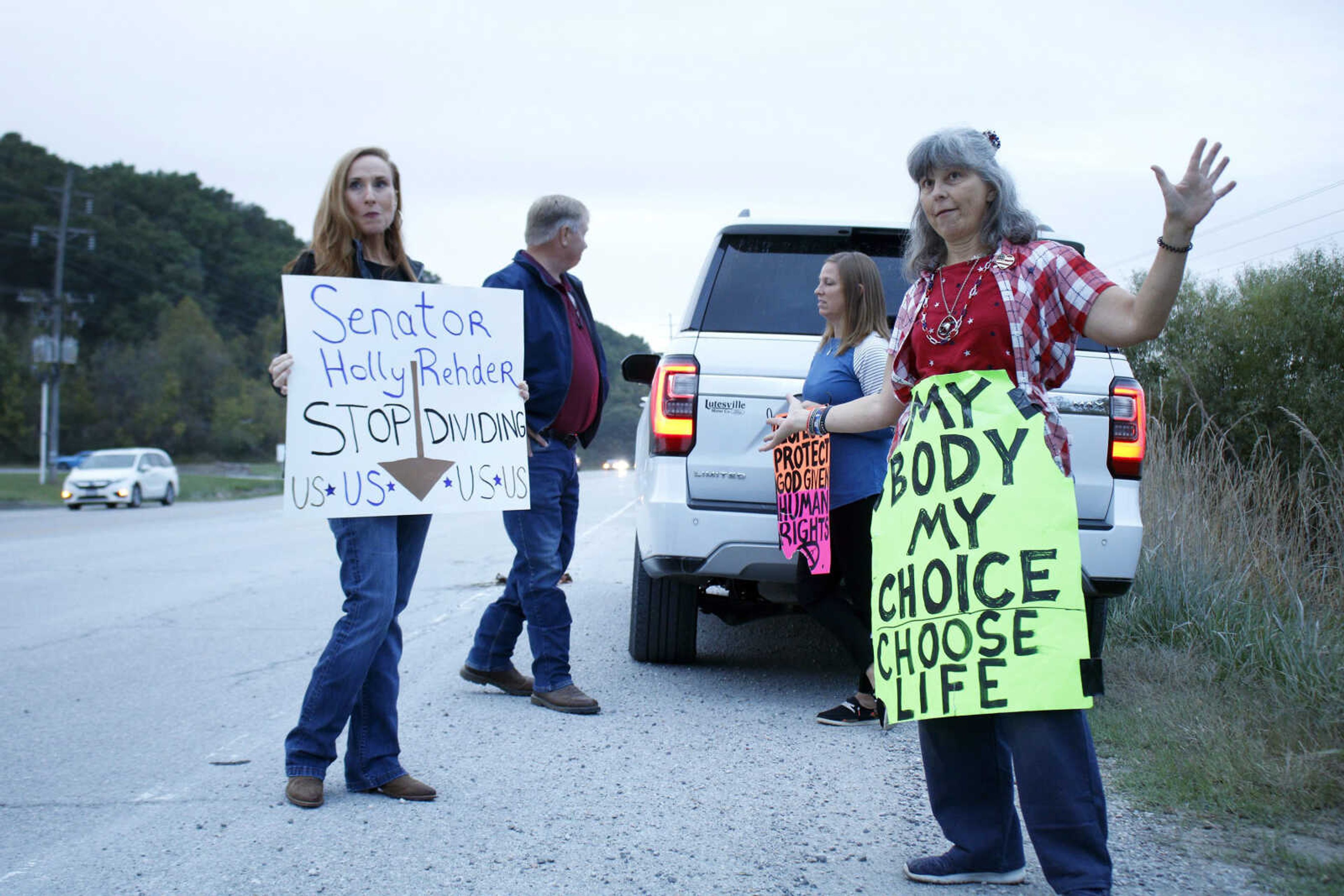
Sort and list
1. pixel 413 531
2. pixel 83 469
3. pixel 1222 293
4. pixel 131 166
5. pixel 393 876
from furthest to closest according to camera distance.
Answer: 1. pixel 131 166
2. pixel 83 469
3. pixel 1222 293
4. pixel 413 531
5. pixel 393 876

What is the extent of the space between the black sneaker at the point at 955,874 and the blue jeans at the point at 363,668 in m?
1.71

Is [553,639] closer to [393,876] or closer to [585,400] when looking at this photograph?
[585,400]

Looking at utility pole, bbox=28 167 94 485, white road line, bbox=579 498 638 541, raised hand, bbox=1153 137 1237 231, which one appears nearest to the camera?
raised hand, bbox=1153 137 1237 231

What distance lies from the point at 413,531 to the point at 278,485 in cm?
4294

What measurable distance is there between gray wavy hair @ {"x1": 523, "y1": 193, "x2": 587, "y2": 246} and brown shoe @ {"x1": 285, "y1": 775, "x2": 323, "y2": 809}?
2366 millimetres

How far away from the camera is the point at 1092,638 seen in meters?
4.92

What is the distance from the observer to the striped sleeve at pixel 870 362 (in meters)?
4.46

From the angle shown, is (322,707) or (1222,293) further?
(1222,293)

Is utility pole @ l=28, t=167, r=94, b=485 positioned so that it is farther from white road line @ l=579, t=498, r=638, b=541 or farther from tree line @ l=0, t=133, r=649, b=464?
white road line @ l=579, t=498, r=638, b=541

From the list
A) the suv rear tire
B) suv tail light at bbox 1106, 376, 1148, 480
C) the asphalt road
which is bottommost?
the asphalt road

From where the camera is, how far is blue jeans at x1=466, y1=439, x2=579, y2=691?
4.91m

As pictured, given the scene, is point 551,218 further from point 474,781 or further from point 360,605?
point 474,781

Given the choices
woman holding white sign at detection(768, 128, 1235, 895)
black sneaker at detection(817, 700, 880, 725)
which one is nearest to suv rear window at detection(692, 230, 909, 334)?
black sneaker at detection(817, 700, 880, 725)

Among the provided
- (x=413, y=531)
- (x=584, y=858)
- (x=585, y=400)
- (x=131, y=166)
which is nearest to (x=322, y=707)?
(x=413, y=531)
